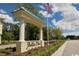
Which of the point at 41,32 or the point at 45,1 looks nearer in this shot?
the point at 45,1

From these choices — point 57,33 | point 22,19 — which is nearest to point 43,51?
point 57,33

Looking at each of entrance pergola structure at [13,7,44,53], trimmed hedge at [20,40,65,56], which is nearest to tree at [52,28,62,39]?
trimmed hedge at [20,40,65,56]

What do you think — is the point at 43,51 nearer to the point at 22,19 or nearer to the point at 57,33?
the point at 57,33

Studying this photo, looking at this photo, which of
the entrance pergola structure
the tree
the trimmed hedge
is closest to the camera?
the entrance pergola structure

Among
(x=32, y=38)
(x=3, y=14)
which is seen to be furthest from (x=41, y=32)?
(x=3, y=14)

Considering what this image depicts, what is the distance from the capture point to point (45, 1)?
465 inches

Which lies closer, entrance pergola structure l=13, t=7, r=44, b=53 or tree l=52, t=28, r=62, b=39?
entrance pergola structure l=13, t=7, r=44, b=53

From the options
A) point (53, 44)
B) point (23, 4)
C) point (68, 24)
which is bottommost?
point (53, 44)

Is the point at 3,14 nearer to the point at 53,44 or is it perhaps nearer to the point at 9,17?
the point at 9,17

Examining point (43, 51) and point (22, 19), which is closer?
point (22, 19)

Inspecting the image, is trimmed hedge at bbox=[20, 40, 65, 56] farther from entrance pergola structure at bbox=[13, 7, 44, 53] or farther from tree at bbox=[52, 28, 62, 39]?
tree at bbox=[52, 28, 62, 39]

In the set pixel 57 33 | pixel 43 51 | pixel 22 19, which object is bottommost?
pixel 43 51

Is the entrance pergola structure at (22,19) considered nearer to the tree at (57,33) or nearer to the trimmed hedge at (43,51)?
the trimmed hedge at (43,51)

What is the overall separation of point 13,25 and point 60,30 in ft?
6.87
